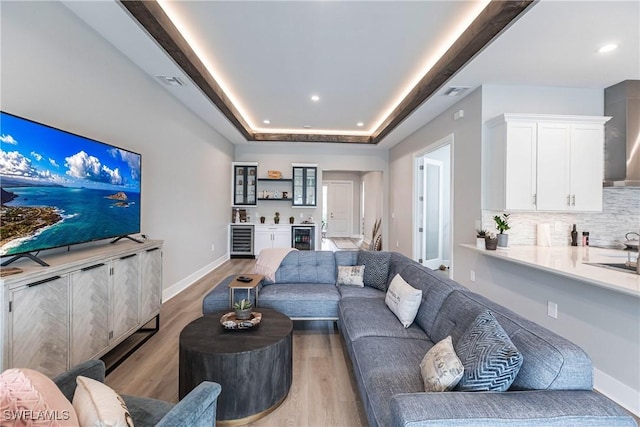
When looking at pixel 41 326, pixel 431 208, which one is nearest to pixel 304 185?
pixel 431 208

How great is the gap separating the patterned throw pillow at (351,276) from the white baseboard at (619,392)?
6.85ft

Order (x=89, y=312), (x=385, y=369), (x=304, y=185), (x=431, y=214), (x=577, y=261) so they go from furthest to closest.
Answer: (x=304, y=185) → (x=431, y=214) → (x=577, y=261) → (x=89, y=312) → (x=385, y=369)

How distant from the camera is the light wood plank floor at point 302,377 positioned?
1876 mm

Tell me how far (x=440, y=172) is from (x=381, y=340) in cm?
492

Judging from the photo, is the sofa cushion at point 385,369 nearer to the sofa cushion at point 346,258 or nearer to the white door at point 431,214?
the sofa cushion at point 346,258

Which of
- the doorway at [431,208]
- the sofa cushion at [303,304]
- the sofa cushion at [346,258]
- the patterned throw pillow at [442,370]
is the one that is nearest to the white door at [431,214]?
the doorway at [431,208]

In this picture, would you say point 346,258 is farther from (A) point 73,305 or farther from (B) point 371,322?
(A) point 73,305

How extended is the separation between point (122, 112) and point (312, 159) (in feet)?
15.8

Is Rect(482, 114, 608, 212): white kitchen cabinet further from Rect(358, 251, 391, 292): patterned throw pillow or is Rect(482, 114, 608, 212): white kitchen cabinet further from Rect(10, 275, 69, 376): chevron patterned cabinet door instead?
Rect(10, 275, 69, 376): chevron patterned cabinet door

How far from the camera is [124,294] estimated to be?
245cm

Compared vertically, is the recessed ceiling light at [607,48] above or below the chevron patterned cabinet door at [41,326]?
above

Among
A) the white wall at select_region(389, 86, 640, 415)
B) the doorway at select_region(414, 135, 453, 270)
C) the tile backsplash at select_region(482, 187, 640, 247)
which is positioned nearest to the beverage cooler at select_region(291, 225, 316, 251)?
the doorway at select_region(414, 135, 453, 270)

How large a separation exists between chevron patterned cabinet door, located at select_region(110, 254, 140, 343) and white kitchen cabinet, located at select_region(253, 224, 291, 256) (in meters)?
4.38

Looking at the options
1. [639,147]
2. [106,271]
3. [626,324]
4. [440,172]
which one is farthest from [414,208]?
[106,271]
